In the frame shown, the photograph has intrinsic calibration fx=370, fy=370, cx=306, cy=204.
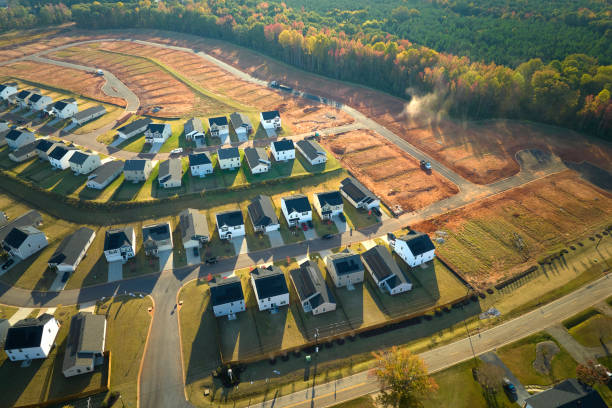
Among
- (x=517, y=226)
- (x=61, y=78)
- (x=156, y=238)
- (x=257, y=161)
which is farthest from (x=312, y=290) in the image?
(x=61, y=78)

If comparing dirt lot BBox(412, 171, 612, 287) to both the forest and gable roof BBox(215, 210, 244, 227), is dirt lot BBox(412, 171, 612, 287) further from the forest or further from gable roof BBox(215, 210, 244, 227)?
gable roof BBox(215, 210, 244, 227)

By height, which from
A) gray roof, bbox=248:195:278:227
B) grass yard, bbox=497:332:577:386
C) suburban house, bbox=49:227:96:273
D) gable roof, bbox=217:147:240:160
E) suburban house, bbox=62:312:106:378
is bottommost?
grass yard, bbox=497:332:577:386

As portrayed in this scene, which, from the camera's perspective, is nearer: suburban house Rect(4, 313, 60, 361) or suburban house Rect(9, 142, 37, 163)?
suburban house Rect(4, 313, 60, 361)

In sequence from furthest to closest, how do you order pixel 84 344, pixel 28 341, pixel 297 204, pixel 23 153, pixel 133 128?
1. pixel 133 128
2. pixel 23 153
3. pixel 297 204
4. pixel 84 344
5. pixel 28 341

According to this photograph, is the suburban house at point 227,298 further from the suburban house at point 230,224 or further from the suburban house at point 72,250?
the suburban house at point 72,250

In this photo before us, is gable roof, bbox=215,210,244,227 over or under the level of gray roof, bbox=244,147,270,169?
under

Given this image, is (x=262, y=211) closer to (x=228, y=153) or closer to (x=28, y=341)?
(x=228, y=153)

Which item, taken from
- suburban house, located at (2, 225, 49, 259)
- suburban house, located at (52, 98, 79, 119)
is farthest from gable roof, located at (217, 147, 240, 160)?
suburban house, located at (52, 98, 79, 119)
